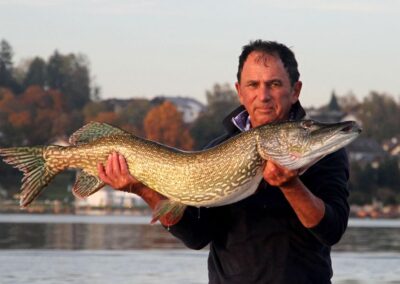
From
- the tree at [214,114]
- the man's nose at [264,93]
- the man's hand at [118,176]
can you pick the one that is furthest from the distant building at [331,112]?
the man's nose at [264,93]

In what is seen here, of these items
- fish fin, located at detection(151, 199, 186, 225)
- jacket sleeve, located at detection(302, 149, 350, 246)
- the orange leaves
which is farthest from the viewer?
the orange leaves

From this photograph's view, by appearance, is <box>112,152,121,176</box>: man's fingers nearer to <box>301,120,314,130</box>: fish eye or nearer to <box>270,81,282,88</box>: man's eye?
<box>270,81,282,88</box>: man's eye

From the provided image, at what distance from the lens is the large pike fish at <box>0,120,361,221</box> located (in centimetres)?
722

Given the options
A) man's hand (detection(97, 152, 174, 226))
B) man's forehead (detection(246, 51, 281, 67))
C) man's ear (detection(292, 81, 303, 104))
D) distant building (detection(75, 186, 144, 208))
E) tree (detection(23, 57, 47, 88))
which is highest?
man's forehead (detection(246, 51, 281, 67))

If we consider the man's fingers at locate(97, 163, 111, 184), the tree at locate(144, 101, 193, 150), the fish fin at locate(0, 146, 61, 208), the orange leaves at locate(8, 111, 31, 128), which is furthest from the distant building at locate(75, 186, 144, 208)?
the man's fingers at locate(97, 163, 111, 184)

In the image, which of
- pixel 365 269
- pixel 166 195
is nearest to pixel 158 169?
pixel 166 195

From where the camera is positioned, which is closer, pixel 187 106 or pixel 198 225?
pixel 198 225

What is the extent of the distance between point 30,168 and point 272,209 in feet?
4.49

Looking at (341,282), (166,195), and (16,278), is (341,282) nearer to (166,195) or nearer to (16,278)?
(16,278)

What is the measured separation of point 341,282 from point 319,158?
2328cm

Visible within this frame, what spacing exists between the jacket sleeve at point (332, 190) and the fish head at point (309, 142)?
48cm

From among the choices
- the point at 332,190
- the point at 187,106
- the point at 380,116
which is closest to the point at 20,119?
the point at 187,106

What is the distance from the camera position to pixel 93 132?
26.6ft

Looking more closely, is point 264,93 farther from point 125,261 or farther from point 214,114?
point 214,114
